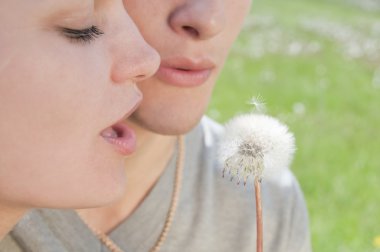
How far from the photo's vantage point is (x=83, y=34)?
122cm

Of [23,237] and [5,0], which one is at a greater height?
[5,0]

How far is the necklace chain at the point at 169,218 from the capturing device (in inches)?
72.0

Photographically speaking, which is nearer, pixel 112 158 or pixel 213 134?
pixel 112 158

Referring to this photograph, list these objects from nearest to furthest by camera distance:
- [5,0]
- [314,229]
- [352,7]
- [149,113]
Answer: [5,0] → [149,113] → [314,229] → [352,7]

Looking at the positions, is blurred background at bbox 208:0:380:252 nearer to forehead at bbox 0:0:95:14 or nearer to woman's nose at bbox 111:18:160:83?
woman's nose at bbox 111:18:160:83

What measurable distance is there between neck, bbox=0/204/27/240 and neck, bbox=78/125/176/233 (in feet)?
1.62

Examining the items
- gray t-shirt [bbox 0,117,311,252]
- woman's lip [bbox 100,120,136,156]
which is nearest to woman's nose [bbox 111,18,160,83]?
woman's lip [bbox 100,120,136,156]

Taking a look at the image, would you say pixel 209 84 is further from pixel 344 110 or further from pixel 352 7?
pixel 352 7

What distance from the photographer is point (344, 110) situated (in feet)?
17.4

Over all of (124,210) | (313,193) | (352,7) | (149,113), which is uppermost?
(352,7)

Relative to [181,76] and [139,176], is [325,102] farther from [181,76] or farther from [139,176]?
[181,76]

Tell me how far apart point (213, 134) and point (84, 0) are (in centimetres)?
104

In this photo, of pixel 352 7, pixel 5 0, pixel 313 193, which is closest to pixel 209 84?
pixel 5 0

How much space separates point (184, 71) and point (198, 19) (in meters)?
0.13
